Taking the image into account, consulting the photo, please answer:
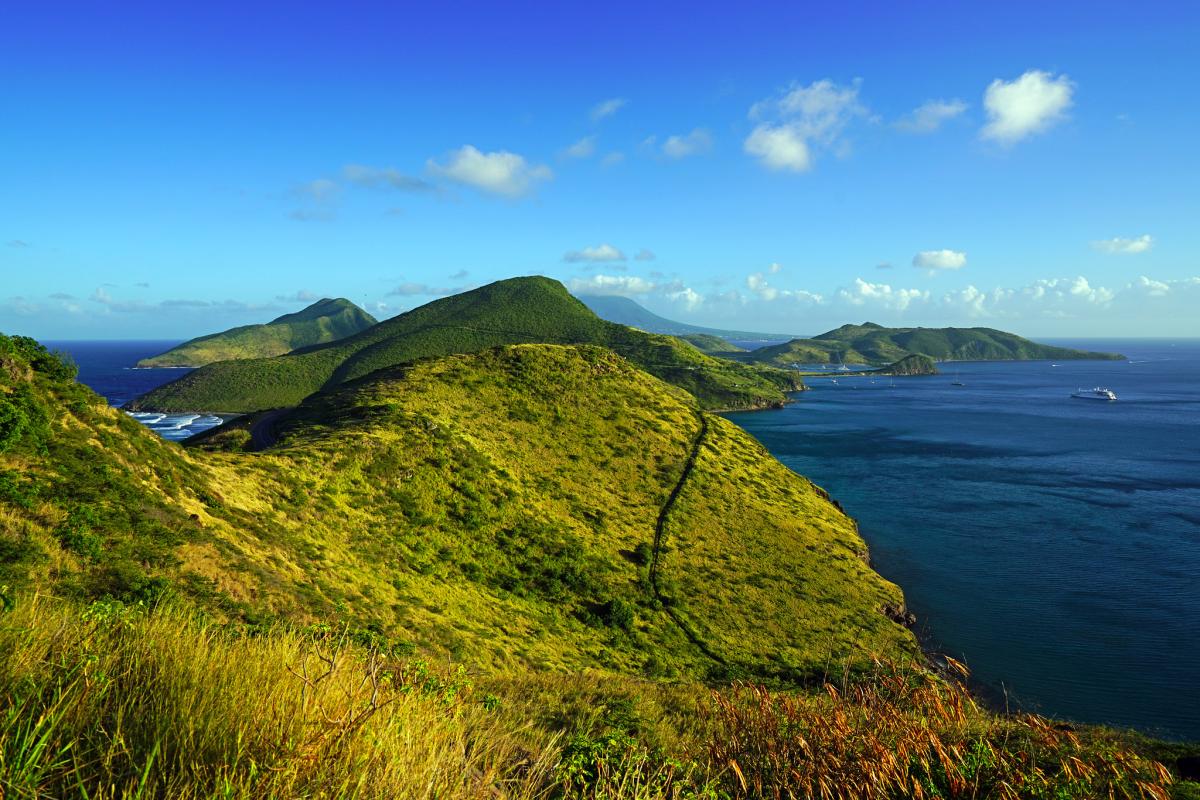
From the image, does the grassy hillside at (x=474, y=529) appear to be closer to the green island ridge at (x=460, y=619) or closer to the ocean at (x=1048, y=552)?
the green island ridge at (x=460, y=619)

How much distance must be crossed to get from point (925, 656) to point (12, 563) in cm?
5585

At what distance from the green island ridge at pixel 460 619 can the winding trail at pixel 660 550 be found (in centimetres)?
33

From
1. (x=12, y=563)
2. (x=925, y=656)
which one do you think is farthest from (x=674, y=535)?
(x=12, y=563)

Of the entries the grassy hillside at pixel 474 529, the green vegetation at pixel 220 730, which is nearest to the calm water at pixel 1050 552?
the grassy hillside at pixel 474 529

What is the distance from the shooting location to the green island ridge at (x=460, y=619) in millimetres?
4086

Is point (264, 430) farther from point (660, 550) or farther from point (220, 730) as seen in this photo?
point (220, 730)

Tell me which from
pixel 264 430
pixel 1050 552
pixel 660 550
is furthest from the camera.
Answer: pixel 1050 552

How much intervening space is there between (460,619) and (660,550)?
2733cm

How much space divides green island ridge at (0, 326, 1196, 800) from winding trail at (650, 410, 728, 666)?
326 mm

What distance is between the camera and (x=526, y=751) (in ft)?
24.5

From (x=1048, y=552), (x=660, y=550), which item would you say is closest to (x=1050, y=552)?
(x=1048, y=552)

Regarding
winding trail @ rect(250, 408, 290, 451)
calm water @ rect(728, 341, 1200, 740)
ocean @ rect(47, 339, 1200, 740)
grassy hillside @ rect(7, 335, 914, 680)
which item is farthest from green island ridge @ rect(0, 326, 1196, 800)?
ocean @ rect(47, 339, 1200, 740)

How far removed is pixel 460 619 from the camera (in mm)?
32594

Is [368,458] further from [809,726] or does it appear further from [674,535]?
[809,726]
